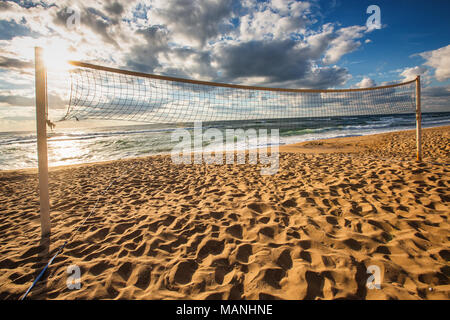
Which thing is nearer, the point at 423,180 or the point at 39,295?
the point at 39,295

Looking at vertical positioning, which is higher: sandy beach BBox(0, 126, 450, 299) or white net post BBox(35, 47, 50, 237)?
white net post BBox(35, 47, 50, 237)

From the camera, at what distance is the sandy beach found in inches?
70.8

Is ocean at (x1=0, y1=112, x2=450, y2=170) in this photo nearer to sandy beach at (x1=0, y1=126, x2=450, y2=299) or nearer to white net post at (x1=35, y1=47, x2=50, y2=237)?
white net post at (x1=35, y1=47, x2=50, y2=237)

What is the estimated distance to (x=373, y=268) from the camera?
1872mm

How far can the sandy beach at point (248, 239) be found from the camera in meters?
1.80

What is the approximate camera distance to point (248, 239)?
2498 millimetres

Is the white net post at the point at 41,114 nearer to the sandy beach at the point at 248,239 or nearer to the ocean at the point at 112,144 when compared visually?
the sandy beach at the point at 248,239

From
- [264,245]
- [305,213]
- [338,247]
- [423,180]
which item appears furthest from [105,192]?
[423,180]

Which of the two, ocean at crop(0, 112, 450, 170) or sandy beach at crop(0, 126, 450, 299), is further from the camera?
ocean at crop(0, 112, 450, 170)

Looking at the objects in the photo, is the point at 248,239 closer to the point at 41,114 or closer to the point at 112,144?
the point at 41,114

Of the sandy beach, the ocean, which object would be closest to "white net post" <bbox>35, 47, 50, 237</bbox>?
the sandy beach

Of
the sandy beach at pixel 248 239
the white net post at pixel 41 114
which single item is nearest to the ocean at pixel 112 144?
the white net post at pixel 41 114
